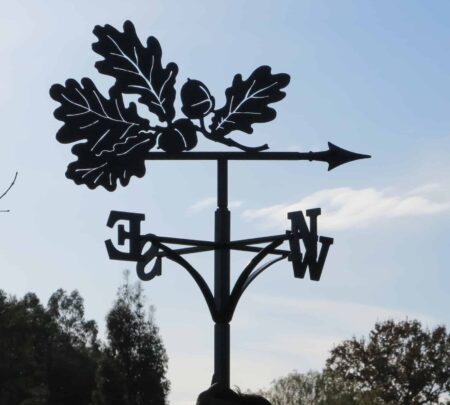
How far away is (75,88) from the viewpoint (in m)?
7.39

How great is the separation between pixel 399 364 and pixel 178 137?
34.8 metres

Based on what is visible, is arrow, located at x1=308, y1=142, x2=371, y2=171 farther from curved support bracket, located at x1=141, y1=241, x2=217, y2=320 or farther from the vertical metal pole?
curved support bracket, located at x1=141, y1=241, x2=217, y2=320

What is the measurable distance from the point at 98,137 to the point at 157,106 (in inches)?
19.1

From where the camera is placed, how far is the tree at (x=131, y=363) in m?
41.0

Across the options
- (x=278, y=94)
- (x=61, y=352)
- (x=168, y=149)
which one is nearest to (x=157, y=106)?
(x=168, y=149)

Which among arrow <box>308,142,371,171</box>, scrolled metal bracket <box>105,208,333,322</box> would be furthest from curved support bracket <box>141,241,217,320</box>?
arrow <box>308,142,371,171</box>

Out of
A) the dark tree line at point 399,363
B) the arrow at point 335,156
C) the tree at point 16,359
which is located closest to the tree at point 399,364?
the dark tree line at point 399,363

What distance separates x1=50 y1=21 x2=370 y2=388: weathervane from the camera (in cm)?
705

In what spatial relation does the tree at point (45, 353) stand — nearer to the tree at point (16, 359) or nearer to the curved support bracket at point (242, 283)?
the tree at point (16, 359)

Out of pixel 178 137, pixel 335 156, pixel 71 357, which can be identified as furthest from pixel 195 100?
pixel 71 357

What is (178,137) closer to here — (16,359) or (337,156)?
(337,156)

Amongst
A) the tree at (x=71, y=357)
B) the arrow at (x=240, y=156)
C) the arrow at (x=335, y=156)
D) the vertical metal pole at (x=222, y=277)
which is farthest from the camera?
the tree at (x=71, y=357)

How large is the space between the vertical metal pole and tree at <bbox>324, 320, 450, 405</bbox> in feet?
108

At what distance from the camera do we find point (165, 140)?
730cm
